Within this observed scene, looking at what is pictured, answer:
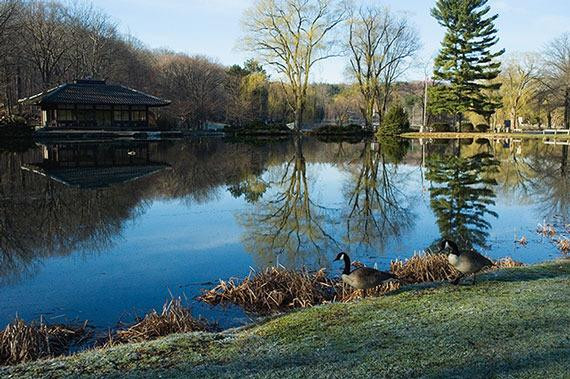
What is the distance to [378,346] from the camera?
4.05 meters

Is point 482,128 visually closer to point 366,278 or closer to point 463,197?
point 463,197

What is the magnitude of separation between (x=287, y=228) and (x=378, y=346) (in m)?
6.60

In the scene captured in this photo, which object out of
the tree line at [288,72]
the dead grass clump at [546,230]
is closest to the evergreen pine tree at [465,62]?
the tree line at [288,72]

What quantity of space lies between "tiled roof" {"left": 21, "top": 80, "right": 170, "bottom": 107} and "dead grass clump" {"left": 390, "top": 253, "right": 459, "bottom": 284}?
1438 inches

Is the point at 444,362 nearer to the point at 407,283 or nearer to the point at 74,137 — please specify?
the point at 407,283

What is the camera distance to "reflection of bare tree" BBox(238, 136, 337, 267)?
8.64 meters

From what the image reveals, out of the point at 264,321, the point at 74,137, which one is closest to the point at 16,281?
the point at 264,321

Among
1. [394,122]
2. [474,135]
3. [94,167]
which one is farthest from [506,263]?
[394,122]

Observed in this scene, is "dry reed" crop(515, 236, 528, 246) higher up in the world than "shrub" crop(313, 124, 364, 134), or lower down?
lower down

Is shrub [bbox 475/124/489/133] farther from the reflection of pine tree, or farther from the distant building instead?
the distant building

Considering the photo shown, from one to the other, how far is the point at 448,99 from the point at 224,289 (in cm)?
4345

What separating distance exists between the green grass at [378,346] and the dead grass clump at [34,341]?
1.89 ft

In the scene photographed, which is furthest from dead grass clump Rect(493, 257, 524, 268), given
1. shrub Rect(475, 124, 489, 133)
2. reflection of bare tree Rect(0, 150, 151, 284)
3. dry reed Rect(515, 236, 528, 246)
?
shrub Rect(475, 124, 489, 133)

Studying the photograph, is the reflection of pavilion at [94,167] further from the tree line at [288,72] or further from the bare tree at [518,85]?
the bare tree at [518,85]
